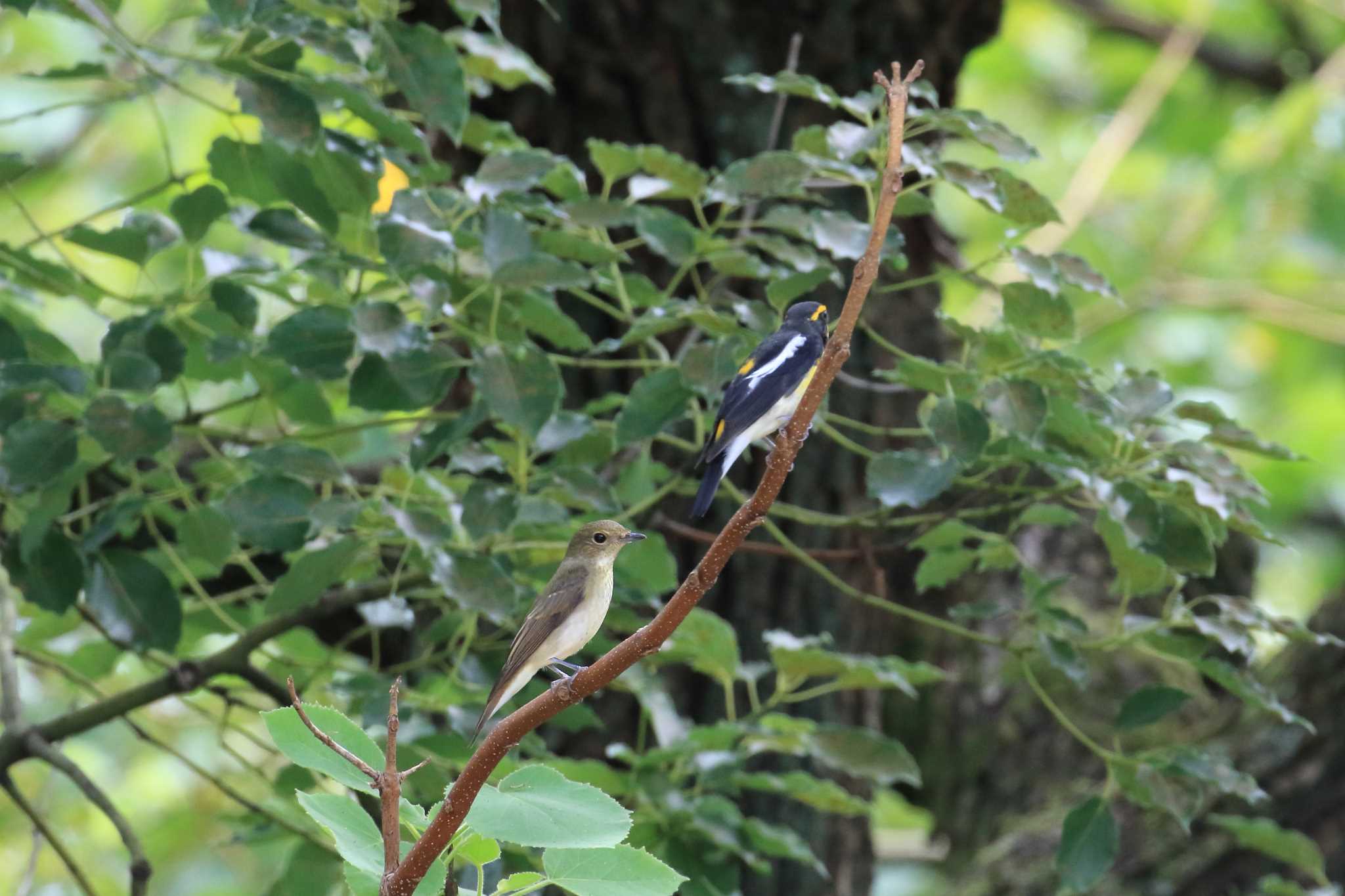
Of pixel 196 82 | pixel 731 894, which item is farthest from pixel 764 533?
pixel 196 82

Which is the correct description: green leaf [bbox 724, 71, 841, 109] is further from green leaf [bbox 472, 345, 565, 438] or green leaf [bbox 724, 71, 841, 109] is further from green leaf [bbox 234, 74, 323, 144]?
green leaf [bbox 234, 74, 323, 144]

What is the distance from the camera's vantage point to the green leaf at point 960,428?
263cm

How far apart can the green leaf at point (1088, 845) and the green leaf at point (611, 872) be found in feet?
6.33

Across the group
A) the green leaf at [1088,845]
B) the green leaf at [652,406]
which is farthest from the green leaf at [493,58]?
the green leaf at [1088,845]

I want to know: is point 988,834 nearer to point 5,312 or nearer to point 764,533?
point 764,533

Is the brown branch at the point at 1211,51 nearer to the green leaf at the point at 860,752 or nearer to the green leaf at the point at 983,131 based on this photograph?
the green leaf at the point at 983,131

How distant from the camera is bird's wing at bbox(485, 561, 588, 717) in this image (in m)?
2.32

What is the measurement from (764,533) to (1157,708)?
1287 mm

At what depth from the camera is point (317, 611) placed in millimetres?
3230

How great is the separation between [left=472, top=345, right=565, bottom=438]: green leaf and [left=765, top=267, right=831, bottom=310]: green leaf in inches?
16.9

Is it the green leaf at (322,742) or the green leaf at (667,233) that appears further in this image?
the green leaf at (667,233)

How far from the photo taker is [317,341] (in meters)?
2.88

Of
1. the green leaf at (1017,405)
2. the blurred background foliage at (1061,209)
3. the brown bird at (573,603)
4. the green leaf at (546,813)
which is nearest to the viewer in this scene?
the green leaf at (546,813)

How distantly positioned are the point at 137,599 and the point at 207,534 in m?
0.21
